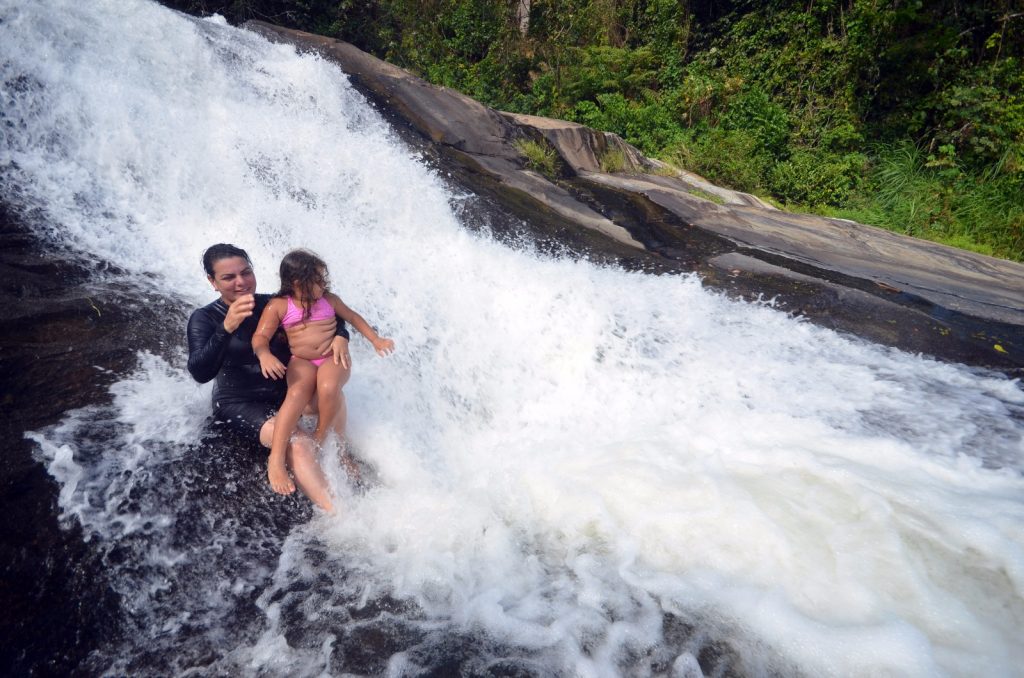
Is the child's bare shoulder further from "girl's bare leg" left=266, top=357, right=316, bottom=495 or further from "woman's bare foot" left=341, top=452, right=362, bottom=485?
"woman's bare foot" left=341, top=452, right=362, bottom=485

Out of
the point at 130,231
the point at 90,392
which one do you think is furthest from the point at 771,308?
the point at 130,231

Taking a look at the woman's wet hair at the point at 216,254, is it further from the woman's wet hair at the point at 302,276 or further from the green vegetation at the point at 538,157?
the green vegetation at the point at 538,157

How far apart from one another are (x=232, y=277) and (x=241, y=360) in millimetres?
506

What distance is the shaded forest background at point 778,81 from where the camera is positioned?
10.1 metres

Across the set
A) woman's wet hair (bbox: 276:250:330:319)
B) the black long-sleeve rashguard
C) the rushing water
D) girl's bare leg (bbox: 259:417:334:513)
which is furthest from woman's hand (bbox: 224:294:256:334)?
the rushing water

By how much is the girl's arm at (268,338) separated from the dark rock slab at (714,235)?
496 cm

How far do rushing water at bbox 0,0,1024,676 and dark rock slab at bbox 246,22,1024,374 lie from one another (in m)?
0.63

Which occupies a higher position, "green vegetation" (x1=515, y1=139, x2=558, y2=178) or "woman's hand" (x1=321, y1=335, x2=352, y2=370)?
"green vegetation" (x1=515, y1=139, x2=558, y2=178)

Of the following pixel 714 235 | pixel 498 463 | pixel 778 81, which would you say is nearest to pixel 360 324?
pixel 498 463

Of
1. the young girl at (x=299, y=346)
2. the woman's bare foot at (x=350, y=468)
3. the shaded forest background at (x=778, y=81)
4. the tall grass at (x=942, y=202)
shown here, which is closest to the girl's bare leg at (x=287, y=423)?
the young girl at (x=299, y=346)

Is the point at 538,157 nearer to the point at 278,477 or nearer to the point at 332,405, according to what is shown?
the point at 332,405

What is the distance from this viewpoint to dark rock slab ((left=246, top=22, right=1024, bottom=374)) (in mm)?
5980

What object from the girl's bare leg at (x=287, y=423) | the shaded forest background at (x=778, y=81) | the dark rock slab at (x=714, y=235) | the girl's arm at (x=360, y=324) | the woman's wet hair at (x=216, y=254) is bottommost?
the girl's bare leg at (x=287, y=423)

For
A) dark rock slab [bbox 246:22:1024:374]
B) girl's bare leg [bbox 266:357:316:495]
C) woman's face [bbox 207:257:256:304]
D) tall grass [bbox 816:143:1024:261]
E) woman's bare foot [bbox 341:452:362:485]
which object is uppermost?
tall grass [bbox 816:143:1024:261]
